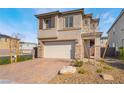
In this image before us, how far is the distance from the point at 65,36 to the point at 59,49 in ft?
6.14

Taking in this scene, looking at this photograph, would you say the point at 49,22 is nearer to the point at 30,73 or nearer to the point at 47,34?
the point at 47,34

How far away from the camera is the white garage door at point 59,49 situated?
14672mm

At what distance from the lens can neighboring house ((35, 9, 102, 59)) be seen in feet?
45.9

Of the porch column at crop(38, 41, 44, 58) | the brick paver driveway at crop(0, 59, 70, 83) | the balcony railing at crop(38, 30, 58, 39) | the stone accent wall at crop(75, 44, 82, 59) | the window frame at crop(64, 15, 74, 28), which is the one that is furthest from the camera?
the porch column at crop(38, 41, 44, 58)

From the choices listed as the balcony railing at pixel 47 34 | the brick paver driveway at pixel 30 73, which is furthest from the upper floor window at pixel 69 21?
the brick paver driveway at pixel 30 73

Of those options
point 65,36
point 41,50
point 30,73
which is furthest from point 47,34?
point 30,73

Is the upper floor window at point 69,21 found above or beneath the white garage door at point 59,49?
above

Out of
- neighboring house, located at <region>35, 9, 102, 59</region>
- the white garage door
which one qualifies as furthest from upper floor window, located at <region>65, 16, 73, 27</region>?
the white garage door

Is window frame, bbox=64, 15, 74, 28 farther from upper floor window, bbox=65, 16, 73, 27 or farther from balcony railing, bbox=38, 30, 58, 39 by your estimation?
balcony railing, bbox=38, 30, 58, 39

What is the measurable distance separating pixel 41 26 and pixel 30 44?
19.4 meters

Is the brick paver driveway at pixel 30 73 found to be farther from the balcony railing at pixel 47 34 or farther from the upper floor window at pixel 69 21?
the upper floor window at pixel 69 21

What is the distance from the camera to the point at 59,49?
15.4m

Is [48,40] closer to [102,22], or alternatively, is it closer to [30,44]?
[102,22]
